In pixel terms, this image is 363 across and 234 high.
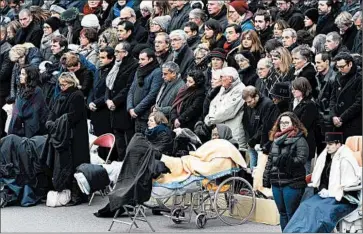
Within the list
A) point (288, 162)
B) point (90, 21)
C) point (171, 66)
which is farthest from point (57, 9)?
point (288, 162)

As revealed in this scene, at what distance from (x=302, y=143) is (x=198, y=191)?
1771mm

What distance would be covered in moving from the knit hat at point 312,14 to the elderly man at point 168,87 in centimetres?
237

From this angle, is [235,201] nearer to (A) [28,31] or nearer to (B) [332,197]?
(B) [332,197]

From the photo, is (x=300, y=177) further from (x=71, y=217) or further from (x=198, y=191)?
(x=71, y=217)

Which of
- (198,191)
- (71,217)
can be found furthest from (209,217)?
(71,217)

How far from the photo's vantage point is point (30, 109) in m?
18.2

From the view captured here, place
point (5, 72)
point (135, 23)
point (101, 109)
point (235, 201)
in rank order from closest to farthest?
point (235, 201)
point (101, 109)
point (135, 23)
point (5, 72)

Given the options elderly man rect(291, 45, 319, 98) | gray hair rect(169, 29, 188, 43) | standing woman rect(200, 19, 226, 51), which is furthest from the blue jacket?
elderly man rect(291, 45, 319, 98)

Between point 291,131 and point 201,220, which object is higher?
point 291,131

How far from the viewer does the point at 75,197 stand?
57.6ft

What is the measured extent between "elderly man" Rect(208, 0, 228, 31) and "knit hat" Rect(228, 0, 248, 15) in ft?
0.55

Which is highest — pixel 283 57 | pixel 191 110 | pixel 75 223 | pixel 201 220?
pixel 283 57

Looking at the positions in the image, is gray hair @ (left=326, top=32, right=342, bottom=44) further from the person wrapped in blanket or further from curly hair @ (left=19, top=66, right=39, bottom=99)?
curly hair @ (left=19, top=66, right=39, bottom=99)

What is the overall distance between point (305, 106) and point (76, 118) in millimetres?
3459
